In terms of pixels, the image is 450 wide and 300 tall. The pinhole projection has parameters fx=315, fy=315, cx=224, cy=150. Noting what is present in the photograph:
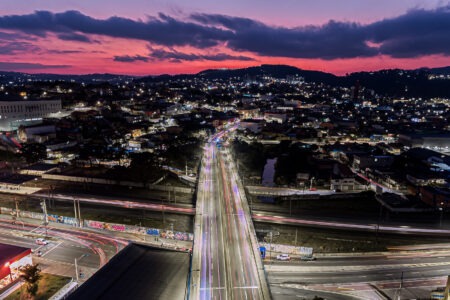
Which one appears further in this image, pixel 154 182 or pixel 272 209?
pixel 154 182

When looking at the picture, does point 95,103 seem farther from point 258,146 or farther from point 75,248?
point 75,248

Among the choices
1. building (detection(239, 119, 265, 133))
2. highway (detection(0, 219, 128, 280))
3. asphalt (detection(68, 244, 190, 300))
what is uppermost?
building (detection(239, 119, 265, 133))

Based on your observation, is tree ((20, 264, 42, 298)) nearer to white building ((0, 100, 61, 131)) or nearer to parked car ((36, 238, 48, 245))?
parked car ((36, 238, 48, 245))

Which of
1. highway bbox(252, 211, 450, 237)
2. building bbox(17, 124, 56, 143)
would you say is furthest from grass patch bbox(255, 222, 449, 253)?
building bbox(17, 124, 56, 143)

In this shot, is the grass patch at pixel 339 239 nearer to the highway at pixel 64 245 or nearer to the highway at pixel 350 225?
the highway at pixel 350 225

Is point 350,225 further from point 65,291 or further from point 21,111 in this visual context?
point 21,111

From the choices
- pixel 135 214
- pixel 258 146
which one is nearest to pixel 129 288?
pixel 135 214

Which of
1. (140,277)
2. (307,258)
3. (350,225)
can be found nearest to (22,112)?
(140,277)

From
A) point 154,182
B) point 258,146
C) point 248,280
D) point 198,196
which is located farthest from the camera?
point 258,146
